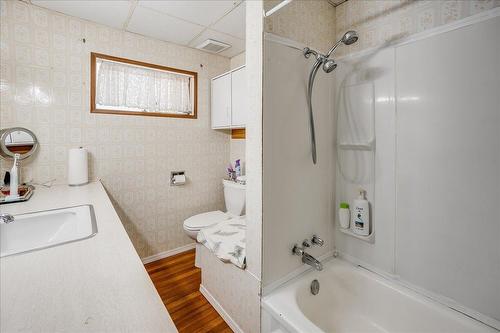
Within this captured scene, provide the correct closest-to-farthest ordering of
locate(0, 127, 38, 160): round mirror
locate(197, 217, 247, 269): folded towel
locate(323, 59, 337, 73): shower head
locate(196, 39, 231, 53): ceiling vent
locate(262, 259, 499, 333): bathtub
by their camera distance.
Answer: locate(262, 259, 499, 333): bathtub < locate(323, 59, 337, 73): shower head < locate(197, 217, 247, 269): folded towel < locate(0, 127, 38, 160): round mirror < locate(196, 39, 231, 53): ceiling vent

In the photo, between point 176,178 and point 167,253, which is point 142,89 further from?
point 167,253

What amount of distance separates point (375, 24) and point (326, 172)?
37.9 inches

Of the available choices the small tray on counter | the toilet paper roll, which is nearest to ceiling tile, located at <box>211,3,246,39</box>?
the toilet paper roll

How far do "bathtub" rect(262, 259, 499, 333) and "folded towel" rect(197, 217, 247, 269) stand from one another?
29 centimetres

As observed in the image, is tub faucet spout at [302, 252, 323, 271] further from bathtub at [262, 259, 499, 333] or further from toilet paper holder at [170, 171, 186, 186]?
toilet paper holder at [170, 171, 186, 186]

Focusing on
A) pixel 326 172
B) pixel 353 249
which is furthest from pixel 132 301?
pixel 353 249

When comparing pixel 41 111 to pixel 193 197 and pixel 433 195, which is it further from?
pixel 433 195

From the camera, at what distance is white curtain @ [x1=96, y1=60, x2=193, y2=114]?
2.12 metres

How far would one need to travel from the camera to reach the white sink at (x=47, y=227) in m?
1.04

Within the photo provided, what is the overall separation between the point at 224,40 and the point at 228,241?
1.95 meters

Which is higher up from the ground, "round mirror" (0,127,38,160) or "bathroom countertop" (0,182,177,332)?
"round mirror" (0,127,38,160)

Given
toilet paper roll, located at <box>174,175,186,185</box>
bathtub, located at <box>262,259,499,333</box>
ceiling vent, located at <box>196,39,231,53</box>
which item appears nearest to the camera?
A: bathtub, located at <box>262,259,499,333</box>

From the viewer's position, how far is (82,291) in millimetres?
605

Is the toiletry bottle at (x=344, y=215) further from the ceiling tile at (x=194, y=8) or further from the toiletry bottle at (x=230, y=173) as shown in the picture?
the ceiling tile at (x=194, y=8)
